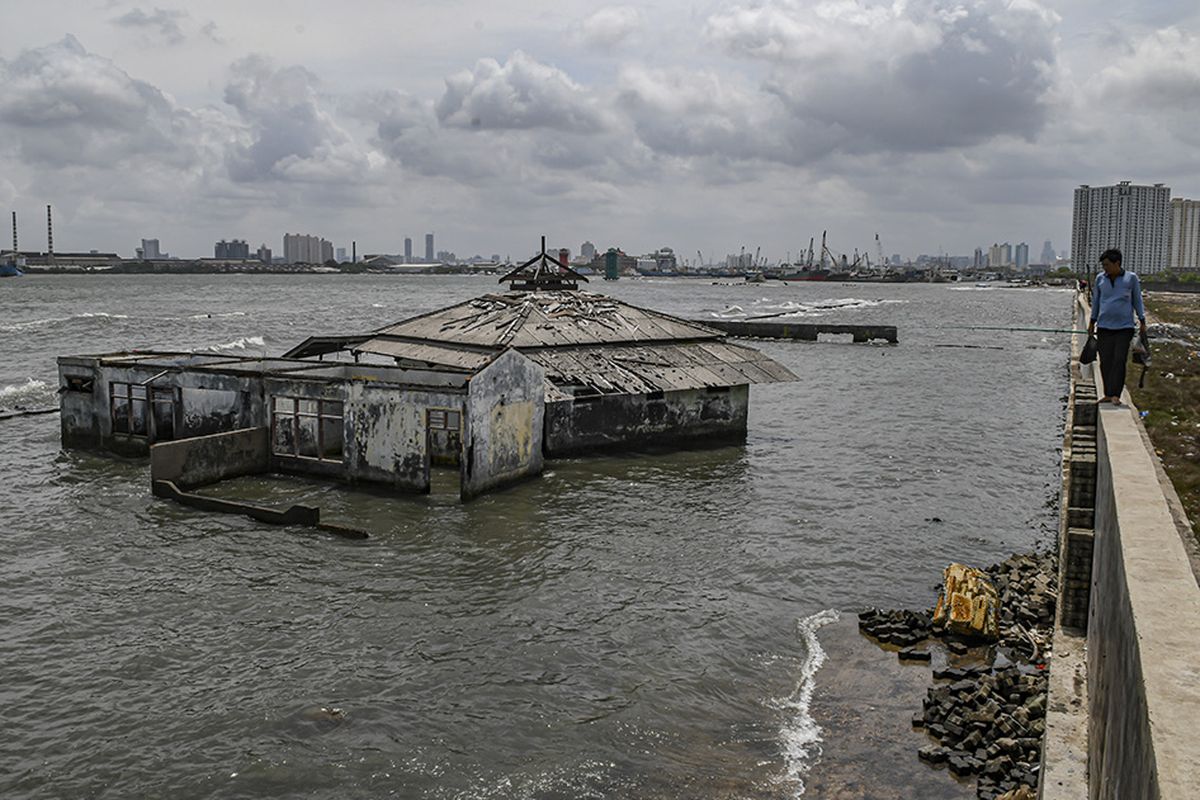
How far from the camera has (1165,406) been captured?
87.1ft

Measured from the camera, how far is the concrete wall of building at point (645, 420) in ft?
91.6

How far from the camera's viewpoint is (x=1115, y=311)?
1330 centimetres

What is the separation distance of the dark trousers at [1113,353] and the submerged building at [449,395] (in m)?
13.0

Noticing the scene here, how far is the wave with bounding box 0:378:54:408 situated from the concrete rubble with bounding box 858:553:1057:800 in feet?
124

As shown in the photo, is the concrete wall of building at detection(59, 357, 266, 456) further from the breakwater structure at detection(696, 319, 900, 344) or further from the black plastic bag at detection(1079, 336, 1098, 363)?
the breakwater structure at detection(696, 319, 900, 344)

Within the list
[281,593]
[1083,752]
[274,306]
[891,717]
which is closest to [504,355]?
[281,593]

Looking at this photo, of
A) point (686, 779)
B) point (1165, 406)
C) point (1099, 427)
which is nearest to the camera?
point (686, 779)

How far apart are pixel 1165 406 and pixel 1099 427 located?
1566 centimetres

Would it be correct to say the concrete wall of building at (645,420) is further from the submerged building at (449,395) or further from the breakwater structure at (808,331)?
the breakwater structure at (808,331)

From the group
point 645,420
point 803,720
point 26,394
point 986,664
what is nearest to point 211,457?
point 645,420

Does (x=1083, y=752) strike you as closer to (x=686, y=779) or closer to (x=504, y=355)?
(x=686, y=779)

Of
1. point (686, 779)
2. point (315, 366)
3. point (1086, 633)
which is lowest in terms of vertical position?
point (686, 779)

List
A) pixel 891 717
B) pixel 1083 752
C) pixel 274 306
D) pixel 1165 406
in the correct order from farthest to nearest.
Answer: pixel 274 306
pixel 1165 406
pixel 891 717
pixel 1083 752

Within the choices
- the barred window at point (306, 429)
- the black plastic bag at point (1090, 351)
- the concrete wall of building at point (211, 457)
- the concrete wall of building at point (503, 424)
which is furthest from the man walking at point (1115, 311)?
the concrete wall of building at point (211, 457)
